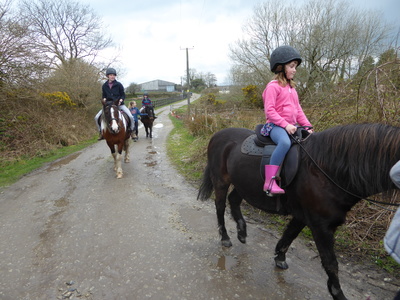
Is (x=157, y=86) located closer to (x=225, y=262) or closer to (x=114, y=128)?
(x=114, y=128)

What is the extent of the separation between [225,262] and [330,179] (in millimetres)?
1713

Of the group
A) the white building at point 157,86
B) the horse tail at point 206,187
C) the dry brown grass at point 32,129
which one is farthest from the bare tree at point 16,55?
the white building at point 157,86

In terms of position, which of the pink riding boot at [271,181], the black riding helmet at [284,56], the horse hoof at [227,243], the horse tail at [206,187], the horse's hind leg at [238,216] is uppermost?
the black riding helmet at [284,56]

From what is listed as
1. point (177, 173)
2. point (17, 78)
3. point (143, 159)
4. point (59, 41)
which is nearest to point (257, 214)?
point (177, 173)

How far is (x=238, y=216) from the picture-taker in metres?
3.43

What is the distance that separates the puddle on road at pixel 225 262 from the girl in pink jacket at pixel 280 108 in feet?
3.75

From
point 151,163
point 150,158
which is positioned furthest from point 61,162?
point 151,163

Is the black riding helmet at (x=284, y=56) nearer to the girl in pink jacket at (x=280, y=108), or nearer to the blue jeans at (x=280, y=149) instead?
the girl in pink jacket at (x=280, y=108)

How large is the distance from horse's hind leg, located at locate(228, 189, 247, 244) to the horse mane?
1507 mm

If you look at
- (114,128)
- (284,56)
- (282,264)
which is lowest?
(282,264)

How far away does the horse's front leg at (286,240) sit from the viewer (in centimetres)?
271

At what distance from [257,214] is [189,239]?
56.1 inches

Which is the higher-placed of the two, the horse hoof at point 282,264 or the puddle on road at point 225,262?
the horse hoof at point 282,264

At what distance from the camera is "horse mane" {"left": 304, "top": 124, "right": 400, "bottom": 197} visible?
179 centimetres
